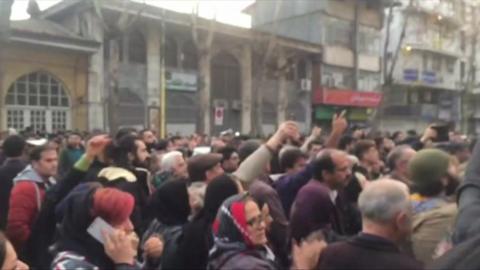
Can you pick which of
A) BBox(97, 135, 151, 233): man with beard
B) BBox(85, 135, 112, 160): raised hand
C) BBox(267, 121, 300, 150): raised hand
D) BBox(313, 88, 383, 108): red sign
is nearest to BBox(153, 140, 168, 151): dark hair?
BBox(97, 135, 151, 233): man with beard

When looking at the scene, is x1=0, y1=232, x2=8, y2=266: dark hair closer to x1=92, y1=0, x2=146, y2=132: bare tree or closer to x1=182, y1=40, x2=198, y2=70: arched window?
x1=92, y1=0, x2=146, y2=132: bare tree

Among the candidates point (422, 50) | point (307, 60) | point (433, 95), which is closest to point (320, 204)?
point (307, 60)

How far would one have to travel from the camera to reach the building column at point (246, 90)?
2866 centimetres

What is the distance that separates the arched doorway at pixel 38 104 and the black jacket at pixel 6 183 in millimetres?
14702

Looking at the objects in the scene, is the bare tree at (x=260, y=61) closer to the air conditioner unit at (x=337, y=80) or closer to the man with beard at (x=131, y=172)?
the air conditioner unit at (x=337, y=80)

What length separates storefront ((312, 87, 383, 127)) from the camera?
103 ft

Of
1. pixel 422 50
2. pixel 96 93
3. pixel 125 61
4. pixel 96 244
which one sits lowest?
pixel 96 244

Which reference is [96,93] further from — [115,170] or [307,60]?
[115,170]

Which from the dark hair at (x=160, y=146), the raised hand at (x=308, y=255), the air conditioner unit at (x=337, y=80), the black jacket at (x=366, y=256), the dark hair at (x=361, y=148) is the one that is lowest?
the raised hand at (x=308, y=255)

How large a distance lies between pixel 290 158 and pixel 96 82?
18363 millimetres

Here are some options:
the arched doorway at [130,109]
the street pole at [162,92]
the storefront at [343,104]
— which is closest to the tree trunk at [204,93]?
the street pole at [162,92]

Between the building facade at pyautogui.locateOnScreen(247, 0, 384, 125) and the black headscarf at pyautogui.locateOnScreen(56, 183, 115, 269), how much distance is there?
28146 millimetres

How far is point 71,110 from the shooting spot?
22.2m

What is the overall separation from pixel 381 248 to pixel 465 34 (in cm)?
4695
